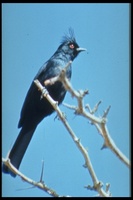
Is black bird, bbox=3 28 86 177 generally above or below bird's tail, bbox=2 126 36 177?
above

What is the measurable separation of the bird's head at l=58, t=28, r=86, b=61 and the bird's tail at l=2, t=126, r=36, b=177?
60.6 inches

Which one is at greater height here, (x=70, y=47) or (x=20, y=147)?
(x=70, y=47)

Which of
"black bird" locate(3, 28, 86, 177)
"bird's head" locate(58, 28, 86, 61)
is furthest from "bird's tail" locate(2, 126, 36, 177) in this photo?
"bird's head" locate(58, 28, 86, 61)

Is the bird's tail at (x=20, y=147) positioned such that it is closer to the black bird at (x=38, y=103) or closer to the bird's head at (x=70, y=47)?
the black bird at (x=38, y=103)

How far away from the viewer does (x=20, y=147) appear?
537 centimetres

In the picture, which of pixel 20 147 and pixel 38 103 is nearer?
pixel 20 147

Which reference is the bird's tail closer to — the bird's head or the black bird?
the black bird

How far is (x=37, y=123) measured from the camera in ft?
19.8

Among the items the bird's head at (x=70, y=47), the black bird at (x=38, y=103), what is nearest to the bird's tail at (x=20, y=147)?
the black bird at (x=38, y=103)

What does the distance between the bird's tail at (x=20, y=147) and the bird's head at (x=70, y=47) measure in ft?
5.05

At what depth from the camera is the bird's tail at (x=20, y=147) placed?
5.10m

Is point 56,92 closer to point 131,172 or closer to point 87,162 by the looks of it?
point 87,162

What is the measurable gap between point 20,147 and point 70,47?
223 centimetres

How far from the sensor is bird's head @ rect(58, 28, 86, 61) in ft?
22.2
